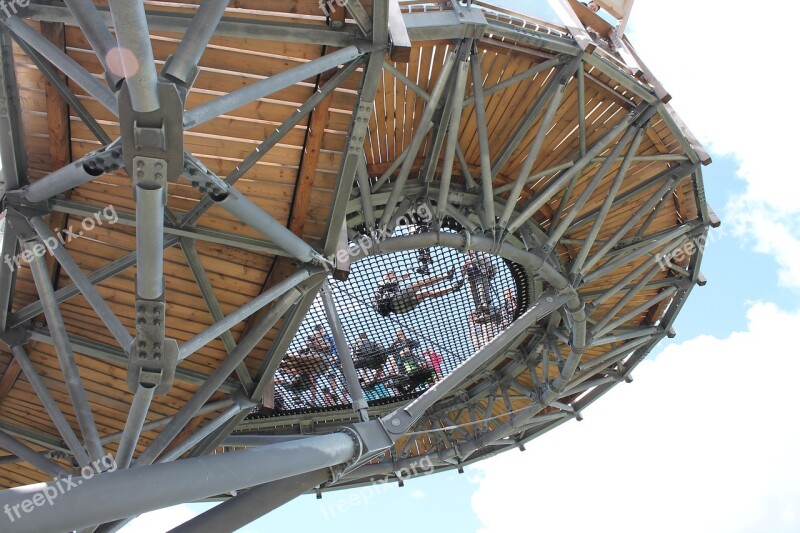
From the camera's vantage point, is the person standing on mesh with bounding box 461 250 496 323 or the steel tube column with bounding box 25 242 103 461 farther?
the person standing on mesh with bounding box 461 250 496 323

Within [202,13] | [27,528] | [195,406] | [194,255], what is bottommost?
[27,528]

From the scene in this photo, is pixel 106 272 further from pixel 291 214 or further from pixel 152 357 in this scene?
pixel 152 357

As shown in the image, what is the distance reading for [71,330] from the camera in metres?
12.3

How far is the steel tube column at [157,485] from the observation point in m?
5.87

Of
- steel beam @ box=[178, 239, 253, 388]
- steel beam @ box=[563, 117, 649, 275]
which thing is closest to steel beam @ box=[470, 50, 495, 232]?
steel beam @ box=[563, 117, 649, 275]

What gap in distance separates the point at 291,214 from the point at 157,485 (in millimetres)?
4852

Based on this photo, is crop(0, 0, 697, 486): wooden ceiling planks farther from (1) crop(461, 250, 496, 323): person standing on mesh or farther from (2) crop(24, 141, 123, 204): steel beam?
(1) crop(461, 250, 496, 323): person standing on mesh

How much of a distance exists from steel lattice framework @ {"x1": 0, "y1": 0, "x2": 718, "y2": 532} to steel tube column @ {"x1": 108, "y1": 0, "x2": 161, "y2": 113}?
0.05 feet

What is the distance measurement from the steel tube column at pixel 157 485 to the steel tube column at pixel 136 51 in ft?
10.2

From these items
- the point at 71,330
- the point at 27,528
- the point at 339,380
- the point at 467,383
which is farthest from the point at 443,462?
the point at 27,528

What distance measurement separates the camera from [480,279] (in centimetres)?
1716

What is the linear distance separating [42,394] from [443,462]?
1287cm

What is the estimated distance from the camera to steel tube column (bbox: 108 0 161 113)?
189 inches

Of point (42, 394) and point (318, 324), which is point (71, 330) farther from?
point (318, 324)
